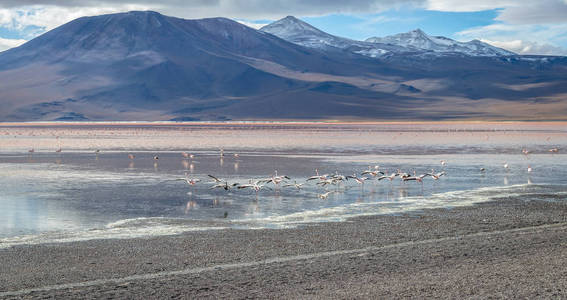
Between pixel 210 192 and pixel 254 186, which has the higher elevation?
pixel 254 186

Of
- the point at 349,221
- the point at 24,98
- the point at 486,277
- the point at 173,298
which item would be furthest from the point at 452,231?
the point at 24,98

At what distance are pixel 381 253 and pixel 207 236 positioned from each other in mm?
3766

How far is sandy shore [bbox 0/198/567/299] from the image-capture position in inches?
370

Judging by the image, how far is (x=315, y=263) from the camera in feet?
36.3

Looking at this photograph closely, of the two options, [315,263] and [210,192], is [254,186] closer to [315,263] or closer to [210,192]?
[210,192]

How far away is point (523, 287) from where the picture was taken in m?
9.27

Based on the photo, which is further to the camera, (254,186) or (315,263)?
(254,186)

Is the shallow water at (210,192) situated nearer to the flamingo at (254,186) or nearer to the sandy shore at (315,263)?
the flamingo at (254,186)

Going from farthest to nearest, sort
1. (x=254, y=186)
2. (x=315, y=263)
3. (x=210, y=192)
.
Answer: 1. (x=210, y=192)
2. (x=254, y=186)
3. (x=315, y=263)

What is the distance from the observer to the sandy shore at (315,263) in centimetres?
939

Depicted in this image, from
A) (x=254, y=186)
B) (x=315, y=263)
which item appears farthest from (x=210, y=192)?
(x=315, y=263)

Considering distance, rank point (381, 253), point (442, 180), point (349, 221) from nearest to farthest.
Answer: point (381, 253), point (349, 221), point (442, 180)

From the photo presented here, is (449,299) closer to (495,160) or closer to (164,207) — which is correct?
(164,207)

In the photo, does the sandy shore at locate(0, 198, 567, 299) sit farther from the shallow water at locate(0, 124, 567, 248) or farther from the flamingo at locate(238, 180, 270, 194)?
the flamingo at locate(238, 180, 270, 194)
